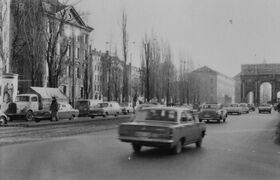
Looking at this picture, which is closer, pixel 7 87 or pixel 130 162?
pixel 130 162

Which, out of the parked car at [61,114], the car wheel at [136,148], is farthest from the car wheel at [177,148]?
the parked car at [61,114]

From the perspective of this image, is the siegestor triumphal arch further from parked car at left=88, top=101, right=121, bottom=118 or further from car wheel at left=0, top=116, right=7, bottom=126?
car wheel at left=0, top=116, right=7, bottom=126

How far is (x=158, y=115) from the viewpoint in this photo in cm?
1359

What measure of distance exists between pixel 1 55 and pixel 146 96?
936 inches

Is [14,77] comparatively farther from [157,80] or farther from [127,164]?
[157,80]

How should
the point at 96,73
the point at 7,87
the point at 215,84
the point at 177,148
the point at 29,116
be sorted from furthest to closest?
the point at 215,84
the point at 96,73
the point at 7,87
the point at 29,116
the point at 177,148

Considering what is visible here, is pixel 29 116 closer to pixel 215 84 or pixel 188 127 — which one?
pixel 188 127

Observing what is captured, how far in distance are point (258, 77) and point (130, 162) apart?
126656mm

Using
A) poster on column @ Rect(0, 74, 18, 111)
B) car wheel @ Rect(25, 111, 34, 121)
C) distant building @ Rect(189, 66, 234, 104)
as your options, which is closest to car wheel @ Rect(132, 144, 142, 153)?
car wheel @ Rect(25, 111, 34, 121)

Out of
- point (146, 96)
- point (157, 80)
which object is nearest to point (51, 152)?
point (146, 96)

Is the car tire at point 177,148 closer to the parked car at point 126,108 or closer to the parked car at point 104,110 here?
the parked car at point 104,110

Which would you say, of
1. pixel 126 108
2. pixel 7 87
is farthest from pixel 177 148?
pixel 126 108

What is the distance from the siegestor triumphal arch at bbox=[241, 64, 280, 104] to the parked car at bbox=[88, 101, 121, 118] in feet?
304

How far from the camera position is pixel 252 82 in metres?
135
